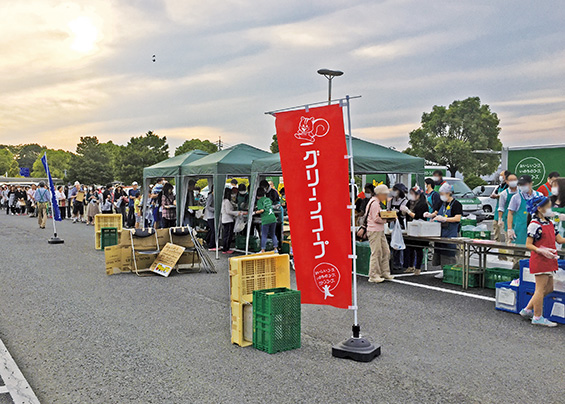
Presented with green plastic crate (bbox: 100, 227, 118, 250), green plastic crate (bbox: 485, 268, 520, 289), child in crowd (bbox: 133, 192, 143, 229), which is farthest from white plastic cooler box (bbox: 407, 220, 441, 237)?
child in crowd (bbox: 133, 192, 143, 229)

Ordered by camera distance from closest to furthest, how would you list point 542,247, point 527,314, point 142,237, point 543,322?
point 542,247 < point 543,322 < point 527,314 < point 142,237

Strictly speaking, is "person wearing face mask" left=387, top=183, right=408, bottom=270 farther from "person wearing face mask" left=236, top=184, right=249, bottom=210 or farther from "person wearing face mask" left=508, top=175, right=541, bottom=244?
"person wearing face mask" left=236, top=184, right=249, bottom=210

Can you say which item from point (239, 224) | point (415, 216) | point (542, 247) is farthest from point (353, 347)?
point (239, 224)

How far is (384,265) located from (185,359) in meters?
5.11

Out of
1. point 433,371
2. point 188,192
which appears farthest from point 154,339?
point 188,192

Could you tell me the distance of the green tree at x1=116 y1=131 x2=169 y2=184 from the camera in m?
82.9

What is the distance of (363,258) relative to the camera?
9.91 meters

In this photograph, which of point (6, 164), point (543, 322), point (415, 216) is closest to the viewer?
point (543, 322)

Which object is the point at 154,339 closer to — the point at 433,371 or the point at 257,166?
the point at 433,371

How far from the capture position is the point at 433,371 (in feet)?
15.9

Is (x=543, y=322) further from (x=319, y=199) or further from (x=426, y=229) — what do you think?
(x=319, y=199)

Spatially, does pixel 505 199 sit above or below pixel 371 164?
below

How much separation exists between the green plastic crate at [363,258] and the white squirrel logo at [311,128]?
4890 mm

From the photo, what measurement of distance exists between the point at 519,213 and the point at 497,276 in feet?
5.95
